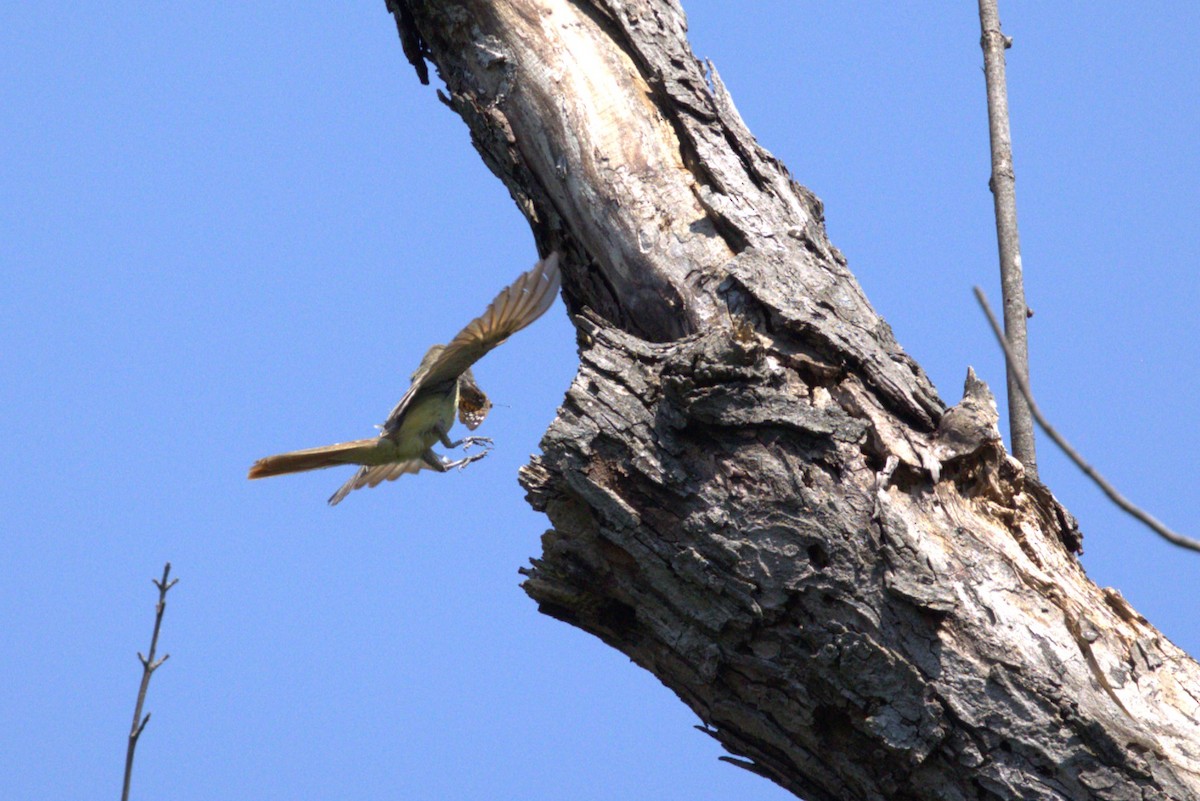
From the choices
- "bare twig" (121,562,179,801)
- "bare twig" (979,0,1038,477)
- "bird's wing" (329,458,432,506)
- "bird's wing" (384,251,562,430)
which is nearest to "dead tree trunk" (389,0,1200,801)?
"bird's wing" (384,251,562,430)

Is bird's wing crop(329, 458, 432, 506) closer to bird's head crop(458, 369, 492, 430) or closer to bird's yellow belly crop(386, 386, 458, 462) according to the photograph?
bird's yellow belly crop(386, 386, 458, 462)

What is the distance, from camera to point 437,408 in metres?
4.13

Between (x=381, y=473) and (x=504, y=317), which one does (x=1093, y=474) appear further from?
(x=381, y=473)

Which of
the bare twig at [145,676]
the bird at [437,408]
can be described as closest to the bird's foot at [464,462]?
the bird at [437,408]

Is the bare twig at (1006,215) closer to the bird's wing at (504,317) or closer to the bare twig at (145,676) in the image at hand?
the bird's wing at (504,317)

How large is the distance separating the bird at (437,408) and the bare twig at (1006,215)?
127 centimetres

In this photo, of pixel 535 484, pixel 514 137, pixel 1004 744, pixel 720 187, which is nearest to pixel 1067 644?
pixel 1004 744

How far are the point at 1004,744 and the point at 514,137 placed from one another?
7.21 feet

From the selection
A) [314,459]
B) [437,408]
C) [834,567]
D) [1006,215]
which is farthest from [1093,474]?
[437,408]

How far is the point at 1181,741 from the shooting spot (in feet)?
8.00

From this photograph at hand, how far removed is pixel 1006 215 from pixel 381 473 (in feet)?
7.90

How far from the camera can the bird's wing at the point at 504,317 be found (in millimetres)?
3201

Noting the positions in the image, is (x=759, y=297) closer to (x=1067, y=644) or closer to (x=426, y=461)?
(x=1067, y=644)

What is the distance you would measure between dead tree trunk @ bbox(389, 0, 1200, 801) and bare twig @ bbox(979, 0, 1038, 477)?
33 cm
